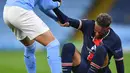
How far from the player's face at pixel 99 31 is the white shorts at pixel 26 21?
684 mm

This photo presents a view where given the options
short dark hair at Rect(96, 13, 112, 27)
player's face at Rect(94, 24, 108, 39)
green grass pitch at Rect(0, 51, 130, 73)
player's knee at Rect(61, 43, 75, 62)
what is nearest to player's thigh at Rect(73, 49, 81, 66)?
player's knee at Rect(61, 43, 75, 62)

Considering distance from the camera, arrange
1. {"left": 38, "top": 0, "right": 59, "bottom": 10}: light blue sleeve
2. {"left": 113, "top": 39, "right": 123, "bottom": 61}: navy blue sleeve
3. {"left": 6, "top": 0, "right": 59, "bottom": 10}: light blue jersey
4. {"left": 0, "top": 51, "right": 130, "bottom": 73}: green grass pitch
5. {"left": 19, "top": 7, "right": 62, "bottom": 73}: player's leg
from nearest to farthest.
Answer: {"left": 19, "top": 7, "right": 62, "bottom": 73}: player's leg, {"left": 6, "top": 0, "right": 59, "bottom": 10}: light blue jersey, {"left": 38, "top": 0, "right": 59, "bottom": 10}: light blue sleeve, {"left": 113, "top": 39, "right": 123, "bottom": 61}: navy blue sleeve, {"left": 0, "top": 51, "right": 130, "bottom": 73}: green grass pitch

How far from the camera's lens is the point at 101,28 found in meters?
5.42

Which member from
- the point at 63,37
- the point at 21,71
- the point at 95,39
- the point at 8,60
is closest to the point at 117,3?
the point at 63,37

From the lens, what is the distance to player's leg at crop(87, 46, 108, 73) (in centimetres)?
530

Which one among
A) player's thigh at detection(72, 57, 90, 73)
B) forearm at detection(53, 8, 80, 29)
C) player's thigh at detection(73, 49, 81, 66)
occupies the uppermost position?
forearm at detection(53, 8, 80, 29)

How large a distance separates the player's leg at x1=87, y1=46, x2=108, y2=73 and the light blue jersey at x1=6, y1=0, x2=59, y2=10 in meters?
0.67

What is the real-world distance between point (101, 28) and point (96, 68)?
0.43 metres

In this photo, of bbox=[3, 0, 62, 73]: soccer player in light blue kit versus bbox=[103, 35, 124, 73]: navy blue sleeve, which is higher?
bbox=[3, 0, 62, 73]: soccer player in light blue kit

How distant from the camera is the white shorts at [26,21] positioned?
16.4 feet

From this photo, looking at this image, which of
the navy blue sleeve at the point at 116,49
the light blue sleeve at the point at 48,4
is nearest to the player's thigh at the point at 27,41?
the light blue sleeve at the point at 48,4

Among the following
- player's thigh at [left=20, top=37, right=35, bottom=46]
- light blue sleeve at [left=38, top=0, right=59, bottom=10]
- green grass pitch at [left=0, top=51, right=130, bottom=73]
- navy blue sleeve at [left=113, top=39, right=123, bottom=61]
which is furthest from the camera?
green grass pitch at [left=0, top=51, right=130, bottom=73]

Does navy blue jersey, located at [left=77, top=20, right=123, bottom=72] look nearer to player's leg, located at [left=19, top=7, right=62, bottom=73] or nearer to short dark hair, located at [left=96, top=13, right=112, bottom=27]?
short dark hair, located at [left=96, top=13, right=112, bottom=27]

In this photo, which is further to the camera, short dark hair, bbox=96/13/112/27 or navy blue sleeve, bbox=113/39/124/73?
navy blue sleeve, bbox=113/39/124/73
